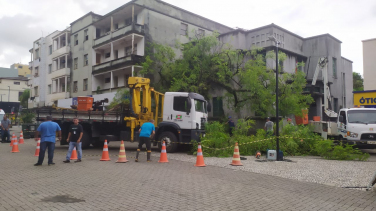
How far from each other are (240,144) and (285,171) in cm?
391

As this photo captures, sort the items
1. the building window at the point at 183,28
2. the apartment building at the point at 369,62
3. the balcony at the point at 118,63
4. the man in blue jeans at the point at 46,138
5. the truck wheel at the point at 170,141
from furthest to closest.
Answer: the building window at the point at 183,28, the balcony at the point at 118,63, the apartment building at the point at 369,62, the truck wheel at the point at 170,141, the man in blue jeans at the point at 46,138

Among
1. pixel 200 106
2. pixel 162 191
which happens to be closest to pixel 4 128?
pixel 200 106

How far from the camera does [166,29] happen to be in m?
30.6

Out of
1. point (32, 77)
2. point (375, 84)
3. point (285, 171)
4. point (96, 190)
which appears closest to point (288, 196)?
point (285, 171)

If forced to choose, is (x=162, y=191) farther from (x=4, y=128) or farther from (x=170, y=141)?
(x=4, y=128)

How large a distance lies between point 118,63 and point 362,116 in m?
21.5

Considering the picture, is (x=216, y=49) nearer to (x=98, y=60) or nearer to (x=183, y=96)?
(x=183, y=96)

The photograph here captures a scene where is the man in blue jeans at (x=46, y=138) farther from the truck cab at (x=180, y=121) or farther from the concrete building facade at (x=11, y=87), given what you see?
the concrete building facade at (x=11, y=87)

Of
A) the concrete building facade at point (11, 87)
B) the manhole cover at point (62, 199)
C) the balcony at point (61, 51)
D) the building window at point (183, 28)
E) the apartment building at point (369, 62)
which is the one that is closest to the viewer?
the manhole cover at point (62, 199)

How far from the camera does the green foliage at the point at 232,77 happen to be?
67.3 feet

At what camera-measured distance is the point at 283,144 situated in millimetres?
13906

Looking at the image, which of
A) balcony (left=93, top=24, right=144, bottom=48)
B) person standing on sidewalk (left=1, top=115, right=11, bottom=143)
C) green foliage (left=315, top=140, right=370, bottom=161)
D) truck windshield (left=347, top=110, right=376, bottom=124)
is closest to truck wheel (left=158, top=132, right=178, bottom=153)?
green foliage (left=315, top=140, right=370, bottom=161)

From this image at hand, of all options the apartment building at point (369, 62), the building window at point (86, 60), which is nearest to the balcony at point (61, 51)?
the building window at point (86, 60)

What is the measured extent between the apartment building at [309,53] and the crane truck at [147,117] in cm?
1119
